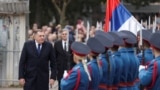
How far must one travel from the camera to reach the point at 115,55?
1205 cm

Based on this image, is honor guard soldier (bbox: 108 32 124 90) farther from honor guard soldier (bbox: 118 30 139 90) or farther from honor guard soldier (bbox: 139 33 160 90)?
honor guard soldier (bbox: 139 33 160 90)

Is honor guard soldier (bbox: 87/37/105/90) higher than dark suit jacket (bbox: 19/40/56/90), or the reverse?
honor guard soldier (bbox: 87/37/105/90)

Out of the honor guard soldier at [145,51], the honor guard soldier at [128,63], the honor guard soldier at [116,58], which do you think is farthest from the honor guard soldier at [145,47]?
the honor guard soldier at [116,58]

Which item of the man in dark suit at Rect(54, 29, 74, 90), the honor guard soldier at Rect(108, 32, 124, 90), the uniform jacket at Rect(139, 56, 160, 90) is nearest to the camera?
the uniform jacket at Rect(139, 56, 160, 90)

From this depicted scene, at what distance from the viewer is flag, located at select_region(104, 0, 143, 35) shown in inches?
611

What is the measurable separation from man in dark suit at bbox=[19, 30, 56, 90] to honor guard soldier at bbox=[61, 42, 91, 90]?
14.4 ft

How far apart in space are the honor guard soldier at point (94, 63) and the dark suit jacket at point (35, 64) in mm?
3887

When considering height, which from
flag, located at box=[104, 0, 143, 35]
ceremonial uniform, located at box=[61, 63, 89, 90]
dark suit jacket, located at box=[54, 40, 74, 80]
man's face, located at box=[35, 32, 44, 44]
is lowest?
dark suit jacket, located at box=[54, 40, 74, 80]

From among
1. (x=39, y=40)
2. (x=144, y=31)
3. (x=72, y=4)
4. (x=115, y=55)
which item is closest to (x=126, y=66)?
(x=115, y=55)

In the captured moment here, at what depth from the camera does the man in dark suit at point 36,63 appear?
14.8m

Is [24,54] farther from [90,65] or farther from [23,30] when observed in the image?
[23,30]

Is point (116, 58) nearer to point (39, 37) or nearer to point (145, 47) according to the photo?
point (145, 47)

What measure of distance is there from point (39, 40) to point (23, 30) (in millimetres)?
6724

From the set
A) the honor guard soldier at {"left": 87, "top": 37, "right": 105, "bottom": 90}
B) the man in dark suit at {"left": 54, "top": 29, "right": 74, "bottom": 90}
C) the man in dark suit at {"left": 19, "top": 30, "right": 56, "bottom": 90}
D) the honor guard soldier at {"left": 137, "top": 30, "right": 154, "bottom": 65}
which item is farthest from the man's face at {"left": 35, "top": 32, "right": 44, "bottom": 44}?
the honor guard soldier at {"left": 87, "top": 37, "right": 105, "bottom": 90}
